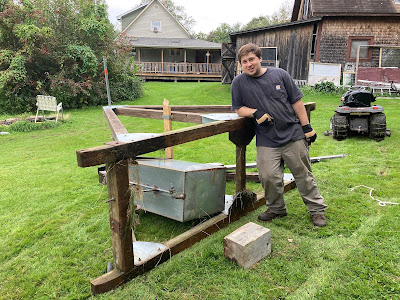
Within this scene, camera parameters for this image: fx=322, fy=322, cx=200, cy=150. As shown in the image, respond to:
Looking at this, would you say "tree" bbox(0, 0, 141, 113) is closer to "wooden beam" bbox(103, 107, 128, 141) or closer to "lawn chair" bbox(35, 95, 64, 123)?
"lawn chair" bbox(35, 95, 64, 123)

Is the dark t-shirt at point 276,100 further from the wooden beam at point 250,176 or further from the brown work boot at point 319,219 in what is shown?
the wooden beam at point 250,176

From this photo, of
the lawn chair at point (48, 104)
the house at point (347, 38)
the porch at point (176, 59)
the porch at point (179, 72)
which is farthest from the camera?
Result: the porch at point (176, 59)

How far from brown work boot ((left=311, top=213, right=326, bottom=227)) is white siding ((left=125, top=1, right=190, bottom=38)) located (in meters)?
30.0

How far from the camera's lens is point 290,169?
3326mm

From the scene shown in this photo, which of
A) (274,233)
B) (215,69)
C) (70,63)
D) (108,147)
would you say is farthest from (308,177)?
(215,69)

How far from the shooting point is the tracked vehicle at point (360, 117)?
6.55 m

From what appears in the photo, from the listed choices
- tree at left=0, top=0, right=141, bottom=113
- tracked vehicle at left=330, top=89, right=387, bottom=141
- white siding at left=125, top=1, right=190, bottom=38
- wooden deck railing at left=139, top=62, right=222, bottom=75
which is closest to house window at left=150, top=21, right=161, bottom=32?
white siding at left=125, top=1, right=190, bottom=38

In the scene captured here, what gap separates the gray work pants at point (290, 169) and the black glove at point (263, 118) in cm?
30

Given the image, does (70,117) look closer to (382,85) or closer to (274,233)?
(274,233)

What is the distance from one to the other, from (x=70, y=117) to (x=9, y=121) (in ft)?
7.01

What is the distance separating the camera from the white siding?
30266mm

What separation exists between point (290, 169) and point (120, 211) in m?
1.79

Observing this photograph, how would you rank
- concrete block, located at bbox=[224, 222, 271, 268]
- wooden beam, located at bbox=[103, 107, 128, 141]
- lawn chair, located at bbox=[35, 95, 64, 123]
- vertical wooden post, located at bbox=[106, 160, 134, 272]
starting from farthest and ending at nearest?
1. lawn chair, located at bbox=[35, 95, 64, 123]
2. wooden beam, located at bbox=[103, 107, 128, 141]
3. concrete block, located at bbox=[224, 222, 271, 268]
4. vertical wooden post, located at bbox=[106, 160, 134, 272]

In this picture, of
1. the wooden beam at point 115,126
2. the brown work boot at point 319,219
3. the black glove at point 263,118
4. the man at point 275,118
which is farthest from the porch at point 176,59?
the brown work boot at point 319,219
